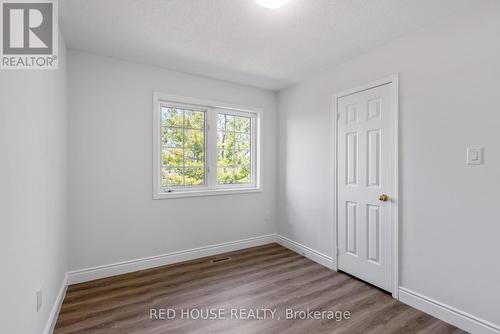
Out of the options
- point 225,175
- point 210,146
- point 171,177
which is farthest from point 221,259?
point 210,146

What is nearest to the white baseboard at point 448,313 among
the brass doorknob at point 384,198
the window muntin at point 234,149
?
the brass doorknob at point 384,198

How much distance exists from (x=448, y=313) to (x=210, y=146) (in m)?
3.06

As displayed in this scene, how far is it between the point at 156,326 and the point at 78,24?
105 inches

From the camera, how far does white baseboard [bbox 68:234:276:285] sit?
8.50 ft

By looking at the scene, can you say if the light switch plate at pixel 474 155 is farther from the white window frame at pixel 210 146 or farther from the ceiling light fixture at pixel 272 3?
the white window frame at pixel 210 146

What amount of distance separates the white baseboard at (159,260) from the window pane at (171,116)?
172 centimetres

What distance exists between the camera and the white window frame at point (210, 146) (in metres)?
3.00

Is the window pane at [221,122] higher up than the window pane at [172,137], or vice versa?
the window pane at [221,122]

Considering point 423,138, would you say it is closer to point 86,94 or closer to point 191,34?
point 191,34

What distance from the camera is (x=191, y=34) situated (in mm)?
2256

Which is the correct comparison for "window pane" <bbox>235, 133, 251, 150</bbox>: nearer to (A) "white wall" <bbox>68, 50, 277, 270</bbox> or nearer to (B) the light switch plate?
(A) "white wall" <bbox>68, 50, 277, 270</bbox>

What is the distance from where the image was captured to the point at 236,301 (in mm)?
2270

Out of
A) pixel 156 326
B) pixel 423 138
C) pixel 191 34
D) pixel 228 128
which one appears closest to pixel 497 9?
pixel 423 138

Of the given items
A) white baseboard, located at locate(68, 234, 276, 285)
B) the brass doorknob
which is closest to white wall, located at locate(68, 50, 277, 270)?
white baseboard, located at locate(68, 234, 276, 285)
